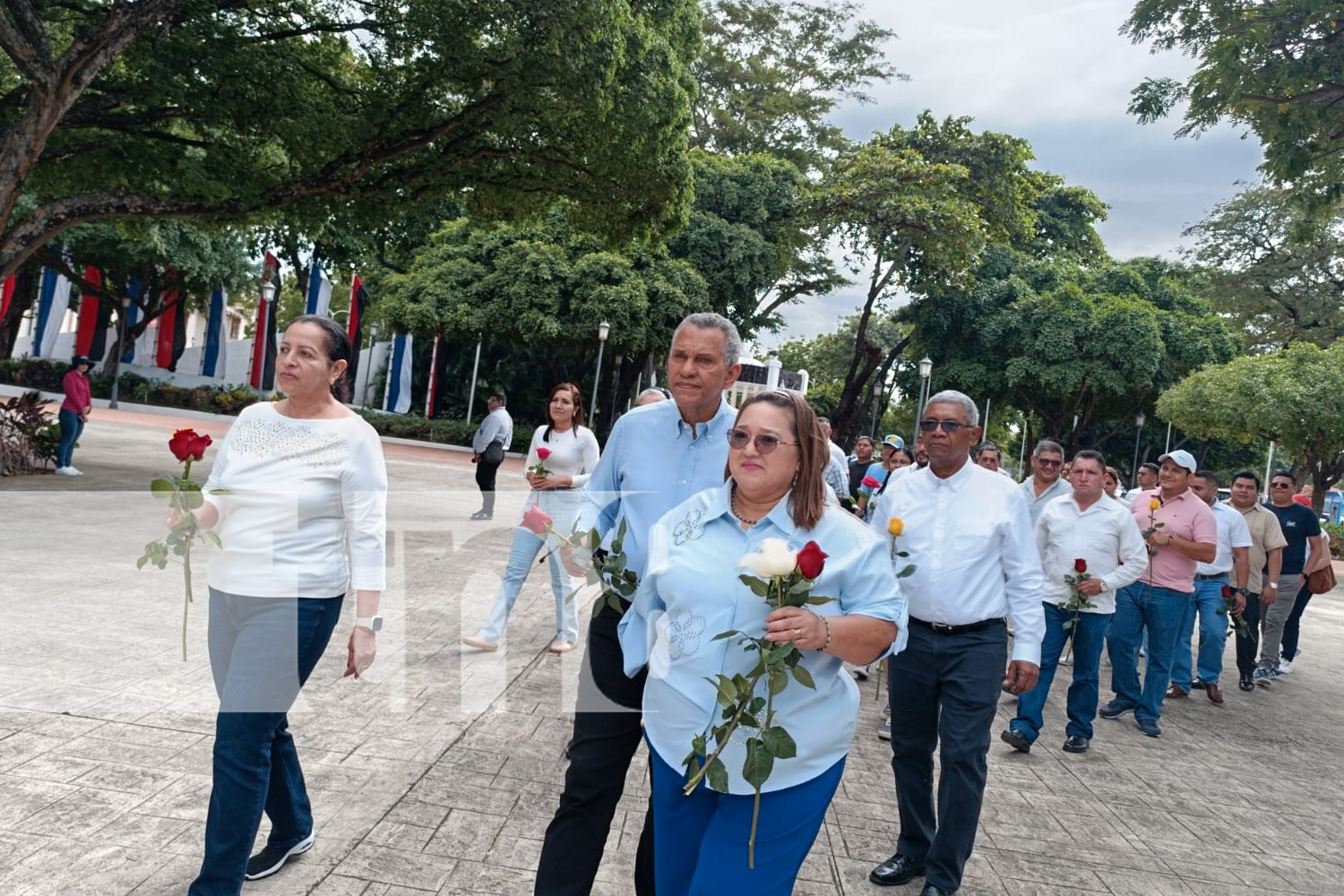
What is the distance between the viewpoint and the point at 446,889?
3.47 metres

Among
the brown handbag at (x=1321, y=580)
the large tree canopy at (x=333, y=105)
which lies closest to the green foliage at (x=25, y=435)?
the large tree canopy at (x=333, y=105)

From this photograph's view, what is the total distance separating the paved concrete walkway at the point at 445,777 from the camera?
364cm

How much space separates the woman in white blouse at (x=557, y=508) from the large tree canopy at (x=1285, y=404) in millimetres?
24682

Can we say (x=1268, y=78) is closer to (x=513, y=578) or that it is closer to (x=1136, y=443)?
(x=513, y=578)

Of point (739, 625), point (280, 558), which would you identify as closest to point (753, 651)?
point (739, 625)

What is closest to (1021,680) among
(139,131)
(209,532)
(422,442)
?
(209,532)

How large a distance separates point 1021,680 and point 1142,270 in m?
43.8

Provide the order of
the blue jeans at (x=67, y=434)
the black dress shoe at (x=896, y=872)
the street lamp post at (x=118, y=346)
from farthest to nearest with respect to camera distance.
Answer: the street lamp post at (x=118, y=346) < the blue jeans at (x=67, y=434) < the black dress shoe at (x=896, y=872)

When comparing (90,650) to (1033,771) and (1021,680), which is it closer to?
(1021,680)

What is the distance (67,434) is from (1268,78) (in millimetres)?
14686

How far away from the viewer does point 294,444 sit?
10.3ft

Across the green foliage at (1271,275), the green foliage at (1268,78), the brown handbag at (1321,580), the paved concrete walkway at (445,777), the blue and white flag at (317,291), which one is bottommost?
the paved concrete walkway at (445,777)

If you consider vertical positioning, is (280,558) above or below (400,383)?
below

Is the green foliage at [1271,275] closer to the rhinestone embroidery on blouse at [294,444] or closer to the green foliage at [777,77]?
the green foliage at [777,77]
